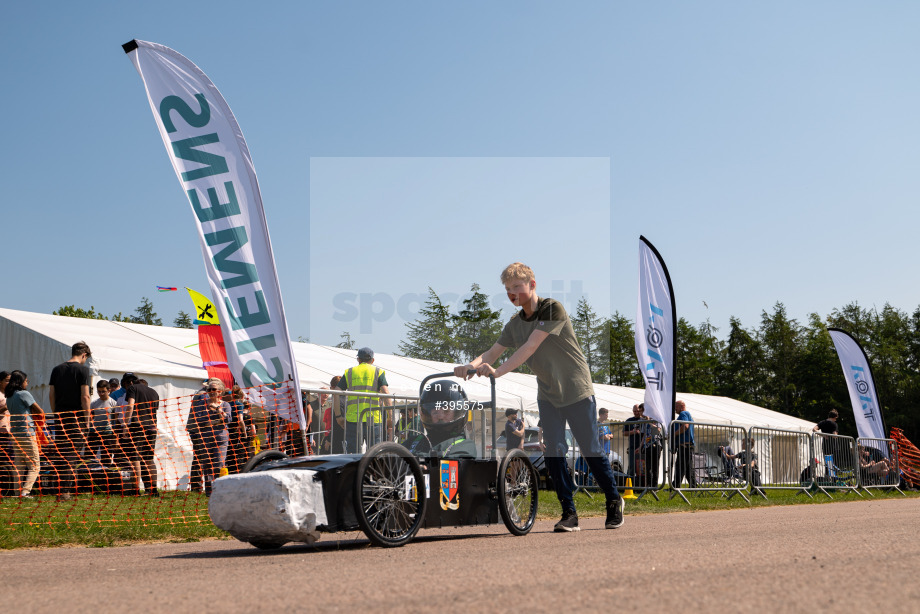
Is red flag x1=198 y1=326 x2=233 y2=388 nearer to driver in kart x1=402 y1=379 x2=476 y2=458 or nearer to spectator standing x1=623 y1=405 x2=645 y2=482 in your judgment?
spectator standing x1=623 y1=405 x2=645 y2=482

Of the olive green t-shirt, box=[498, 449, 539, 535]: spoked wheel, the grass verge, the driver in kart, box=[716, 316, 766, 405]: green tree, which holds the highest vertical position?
box=[716, 316, 766, 405]: green tree

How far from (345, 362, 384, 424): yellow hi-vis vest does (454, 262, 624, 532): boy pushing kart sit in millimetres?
4911

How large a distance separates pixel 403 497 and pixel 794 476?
12359 millimetres

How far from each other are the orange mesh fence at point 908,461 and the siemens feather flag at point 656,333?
806 cm

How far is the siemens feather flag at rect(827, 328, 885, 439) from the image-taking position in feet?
68.8

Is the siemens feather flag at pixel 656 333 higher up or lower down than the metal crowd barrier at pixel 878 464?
higher up

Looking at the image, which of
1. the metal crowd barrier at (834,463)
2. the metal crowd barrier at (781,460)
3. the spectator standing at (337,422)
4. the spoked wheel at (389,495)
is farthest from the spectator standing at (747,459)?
the spoked wheel at (389,495)

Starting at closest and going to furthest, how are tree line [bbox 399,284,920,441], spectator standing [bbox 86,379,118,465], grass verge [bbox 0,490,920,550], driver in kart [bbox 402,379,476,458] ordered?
driver in kart [bbox 402,379,476,458]
grass verge [bbox 0,490,920,550]
spectator standing [bbox 86,379,118,465]
tree line [bbox 399,284,920,441]

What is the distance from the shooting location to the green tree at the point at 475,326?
25.2 feet

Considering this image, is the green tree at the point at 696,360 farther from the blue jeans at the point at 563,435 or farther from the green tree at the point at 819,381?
the blue jeans at the point at 563,435

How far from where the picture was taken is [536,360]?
709 centimetres

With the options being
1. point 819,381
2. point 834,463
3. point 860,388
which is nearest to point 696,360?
point 819,381

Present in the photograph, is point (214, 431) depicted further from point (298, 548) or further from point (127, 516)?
point (298, 548)

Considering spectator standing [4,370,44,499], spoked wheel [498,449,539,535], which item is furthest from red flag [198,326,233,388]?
spoked wheel [498,449,539,535]
